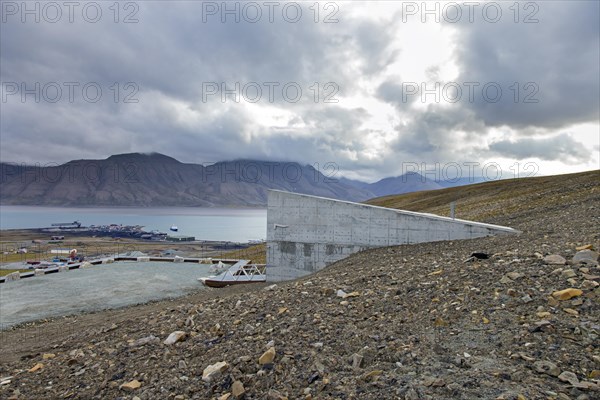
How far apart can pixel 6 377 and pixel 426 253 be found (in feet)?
42.6

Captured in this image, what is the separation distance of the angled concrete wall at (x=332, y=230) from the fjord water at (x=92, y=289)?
20.8ft

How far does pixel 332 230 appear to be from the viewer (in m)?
17.2

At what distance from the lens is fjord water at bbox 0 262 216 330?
16420 mm

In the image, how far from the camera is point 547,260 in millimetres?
8219

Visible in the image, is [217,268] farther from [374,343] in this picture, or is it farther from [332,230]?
[374,343]

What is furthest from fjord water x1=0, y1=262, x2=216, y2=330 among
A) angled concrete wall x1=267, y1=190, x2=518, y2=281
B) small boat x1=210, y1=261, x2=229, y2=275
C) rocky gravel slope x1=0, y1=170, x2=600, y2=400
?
rocky gravel slope x1=0, y1=170, x2=600, y2=400

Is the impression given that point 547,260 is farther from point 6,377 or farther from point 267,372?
point 6,377

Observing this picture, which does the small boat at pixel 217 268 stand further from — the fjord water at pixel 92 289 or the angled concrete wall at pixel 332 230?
the angled concrete wall at pixel 332 230

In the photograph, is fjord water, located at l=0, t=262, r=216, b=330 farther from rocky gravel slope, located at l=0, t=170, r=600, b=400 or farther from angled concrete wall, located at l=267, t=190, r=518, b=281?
rocky gravel slope, located at l=0, t=170, r=600, b=400

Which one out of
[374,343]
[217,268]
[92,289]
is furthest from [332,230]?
[92,289]

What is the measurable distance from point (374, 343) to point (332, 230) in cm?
1129

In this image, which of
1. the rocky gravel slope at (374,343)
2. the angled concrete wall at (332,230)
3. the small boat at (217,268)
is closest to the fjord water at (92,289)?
the small boat at (217,268)

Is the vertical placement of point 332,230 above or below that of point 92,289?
above

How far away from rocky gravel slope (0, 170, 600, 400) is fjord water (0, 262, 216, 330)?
6542 millimetres
